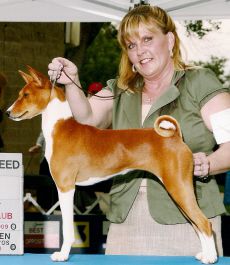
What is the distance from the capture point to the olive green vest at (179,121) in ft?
5.52

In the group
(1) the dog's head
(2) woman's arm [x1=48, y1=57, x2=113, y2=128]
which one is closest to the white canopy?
(2) woman's arm [x1=48, y1=57, x2=113, y2=128]

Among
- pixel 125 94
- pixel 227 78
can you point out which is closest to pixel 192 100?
pixel 125 94

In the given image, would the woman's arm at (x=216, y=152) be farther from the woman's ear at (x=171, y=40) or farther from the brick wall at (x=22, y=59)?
the brick wall at (x=22, y=59)

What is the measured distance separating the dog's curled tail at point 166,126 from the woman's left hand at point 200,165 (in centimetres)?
12

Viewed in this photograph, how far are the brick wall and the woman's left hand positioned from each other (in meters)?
4.57

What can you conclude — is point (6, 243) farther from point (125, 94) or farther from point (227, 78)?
point (227, 78)

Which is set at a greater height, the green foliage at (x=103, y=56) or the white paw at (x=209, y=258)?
the green foliage at (x=103, y=56)

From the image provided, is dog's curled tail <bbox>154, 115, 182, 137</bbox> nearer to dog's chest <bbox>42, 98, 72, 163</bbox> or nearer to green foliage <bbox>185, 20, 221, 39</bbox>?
dog's chest <bbox>42, 98, 72, 163</bbox>

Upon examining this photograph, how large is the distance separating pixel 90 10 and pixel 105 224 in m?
1.48

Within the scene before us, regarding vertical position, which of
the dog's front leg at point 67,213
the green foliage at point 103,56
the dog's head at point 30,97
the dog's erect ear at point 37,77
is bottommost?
the dog's front leg at point 67,213

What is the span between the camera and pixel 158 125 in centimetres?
147

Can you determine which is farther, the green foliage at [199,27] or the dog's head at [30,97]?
the green foliage at [199,27]

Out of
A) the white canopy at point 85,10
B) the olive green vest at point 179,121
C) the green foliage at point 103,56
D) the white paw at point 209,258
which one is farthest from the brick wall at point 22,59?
the green foliage at point 103,56

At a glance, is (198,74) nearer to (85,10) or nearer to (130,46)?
(130,46)
